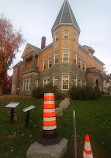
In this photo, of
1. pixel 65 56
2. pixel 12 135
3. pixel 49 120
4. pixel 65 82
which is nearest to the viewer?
pixel 49 120

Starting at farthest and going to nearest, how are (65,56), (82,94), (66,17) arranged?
(66,17) → (65,56) → (82,94)

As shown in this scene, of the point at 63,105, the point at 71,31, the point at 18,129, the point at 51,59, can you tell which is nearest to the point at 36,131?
the point at 18,129

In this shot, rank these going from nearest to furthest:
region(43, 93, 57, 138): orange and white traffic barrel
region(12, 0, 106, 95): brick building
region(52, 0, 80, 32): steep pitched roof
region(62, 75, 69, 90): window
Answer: region(43, 93, 57, 138): orange and white traffic barrel
region(62, 75, 69, 90): window
region(12, 0, 106, 95): brick building
region(52, 0, 80, 32): steep pitched roof

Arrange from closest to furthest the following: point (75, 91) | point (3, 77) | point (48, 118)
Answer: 1. point (48, 118)
2. point (75, 91)
3. point (3, 77)

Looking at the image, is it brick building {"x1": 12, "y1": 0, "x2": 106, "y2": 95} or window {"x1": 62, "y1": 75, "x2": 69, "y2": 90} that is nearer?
window {"x1": 62, "y1": 75, "x2": 69, "y2": 90}

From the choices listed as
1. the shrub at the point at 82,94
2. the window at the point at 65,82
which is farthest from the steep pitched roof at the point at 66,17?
the shrub at the point at 82,94

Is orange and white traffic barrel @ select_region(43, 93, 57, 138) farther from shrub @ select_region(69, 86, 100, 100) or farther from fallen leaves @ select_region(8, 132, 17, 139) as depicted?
shrub @ select_region(69, 86, 100, 100)

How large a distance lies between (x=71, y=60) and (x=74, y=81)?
3.52 meters

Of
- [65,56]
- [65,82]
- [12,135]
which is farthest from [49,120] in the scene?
[65,56]

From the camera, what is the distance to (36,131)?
3750 millimetres

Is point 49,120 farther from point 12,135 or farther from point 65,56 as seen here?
point 65,56

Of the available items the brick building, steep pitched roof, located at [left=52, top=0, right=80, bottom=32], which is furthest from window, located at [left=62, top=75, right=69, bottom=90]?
steep pitched roof, located at [left=52, top=0, right=80, bottom=32]

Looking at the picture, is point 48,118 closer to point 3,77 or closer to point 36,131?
point 36,131

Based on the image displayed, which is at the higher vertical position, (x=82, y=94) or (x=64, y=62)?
(x=64, y=62)
